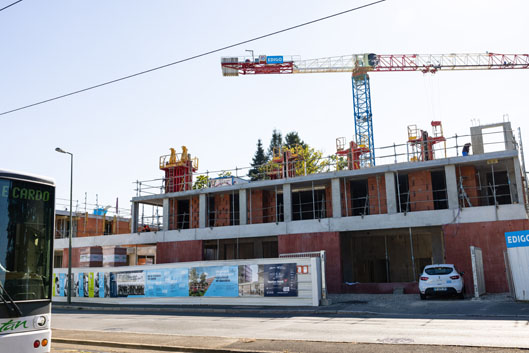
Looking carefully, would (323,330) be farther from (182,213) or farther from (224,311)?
(182,213)

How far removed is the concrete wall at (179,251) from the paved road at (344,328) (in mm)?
16444

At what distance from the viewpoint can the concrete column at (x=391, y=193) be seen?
28406 millimetres

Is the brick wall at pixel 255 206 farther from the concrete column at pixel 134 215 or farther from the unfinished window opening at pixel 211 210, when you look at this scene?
the concrete column at pixel 134 215

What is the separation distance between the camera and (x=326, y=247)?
2895 centimetres

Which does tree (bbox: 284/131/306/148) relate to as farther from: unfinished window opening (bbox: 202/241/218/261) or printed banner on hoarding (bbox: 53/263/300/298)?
printed banner on hoarding (bbox: 53/263/300/298)

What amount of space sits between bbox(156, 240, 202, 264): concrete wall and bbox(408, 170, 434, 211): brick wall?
48.0ft

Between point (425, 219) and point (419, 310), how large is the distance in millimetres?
10270

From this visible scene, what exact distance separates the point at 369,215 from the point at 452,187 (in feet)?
15.8

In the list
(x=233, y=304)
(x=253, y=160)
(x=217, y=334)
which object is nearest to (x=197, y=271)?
(x=233, y=304)

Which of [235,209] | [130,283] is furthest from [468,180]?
[130,283]

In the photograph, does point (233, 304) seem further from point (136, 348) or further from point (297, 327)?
point (136, 348)

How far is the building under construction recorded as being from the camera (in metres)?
25.7

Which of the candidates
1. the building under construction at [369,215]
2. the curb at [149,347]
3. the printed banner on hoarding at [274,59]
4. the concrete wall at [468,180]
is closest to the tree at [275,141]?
the printed banner on hoarding at [274,59]

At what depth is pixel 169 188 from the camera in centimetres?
3888
